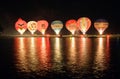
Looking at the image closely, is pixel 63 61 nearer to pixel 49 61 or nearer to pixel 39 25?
pixel 49 61

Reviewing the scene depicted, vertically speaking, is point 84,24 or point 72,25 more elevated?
point 84,24

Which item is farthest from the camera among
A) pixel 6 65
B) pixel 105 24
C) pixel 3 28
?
pixel 3 28

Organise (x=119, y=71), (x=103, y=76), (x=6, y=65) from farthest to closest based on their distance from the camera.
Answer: (x=6, y=65), (x=119, y=71), (x=103, y=76)

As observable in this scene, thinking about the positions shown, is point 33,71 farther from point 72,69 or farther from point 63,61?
point 63,61

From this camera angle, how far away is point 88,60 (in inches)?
1757

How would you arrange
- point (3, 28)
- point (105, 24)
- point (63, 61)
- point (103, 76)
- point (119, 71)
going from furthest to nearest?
point (3, 28) < point (105, 24) < point (63, 61) < point (119, 71) < point (103, 76)

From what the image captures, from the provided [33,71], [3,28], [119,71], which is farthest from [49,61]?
[3,28]

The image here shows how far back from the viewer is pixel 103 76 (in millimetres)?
34188

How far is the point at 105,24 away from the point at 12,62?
209 ft

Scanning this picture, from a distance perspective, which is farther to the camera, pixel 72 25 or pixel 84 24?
pixel 72 25

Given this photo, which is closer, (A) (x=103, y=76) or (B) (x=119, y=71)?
(A) (x=103, y=76)

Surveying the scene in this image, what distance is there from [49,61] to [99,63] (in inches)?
240

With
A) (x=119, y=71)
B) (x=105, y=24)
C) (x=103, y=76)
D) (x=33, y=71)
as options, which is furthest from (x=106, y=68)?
(x=105, y=24)

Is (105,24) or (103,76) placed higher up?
(105,24)
